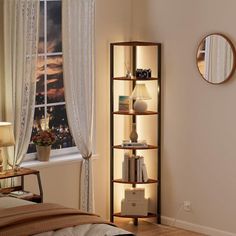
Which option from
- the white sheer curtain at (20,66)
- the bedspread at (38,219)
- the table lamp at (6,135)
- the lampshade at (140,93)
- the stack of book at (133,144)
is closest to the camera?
the bedspread at (38,219)

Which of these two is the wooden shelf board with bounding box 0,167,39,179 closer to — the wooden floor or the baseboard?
the wooden floor

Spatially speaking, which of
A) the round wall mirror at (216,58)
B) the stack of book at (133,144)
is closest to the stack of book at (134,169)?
the stack of book at (133,144)

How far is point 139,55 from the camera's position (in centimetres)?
730

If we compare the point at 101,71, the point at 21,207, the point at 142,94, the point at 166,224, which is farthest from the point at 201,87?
the point at 21,207

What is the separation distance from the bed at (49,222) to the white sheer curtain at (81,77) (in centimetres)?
189

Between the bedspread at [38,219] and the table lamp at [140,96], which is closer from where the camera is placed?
the bedspread at [38,219]

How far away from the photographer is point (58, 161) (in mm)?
6715

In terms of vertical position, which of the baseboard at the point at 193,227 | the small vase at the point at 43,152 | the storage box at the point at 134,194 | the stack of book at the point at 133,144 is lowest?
the baseboard at the point at 193,227

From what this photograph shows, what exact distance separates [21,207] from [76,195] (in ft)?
6.61

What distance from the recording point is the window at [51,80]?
680 cm

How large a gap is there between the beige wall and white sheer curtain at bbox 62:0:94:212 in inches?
29.1

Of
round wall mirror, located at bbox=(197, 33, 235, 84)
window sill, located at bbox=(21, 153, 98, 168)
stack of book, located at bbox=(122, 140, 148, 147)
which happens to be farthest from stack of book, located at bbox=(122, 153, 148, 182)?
round wall mirror, located at bbox=(197, 33, 235, 84)

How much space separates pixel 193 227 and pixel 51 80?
2039 millimetres

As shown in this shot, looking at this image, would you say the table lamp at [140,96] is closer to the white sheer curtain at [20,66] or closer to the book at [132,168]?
the book at [132,168]
